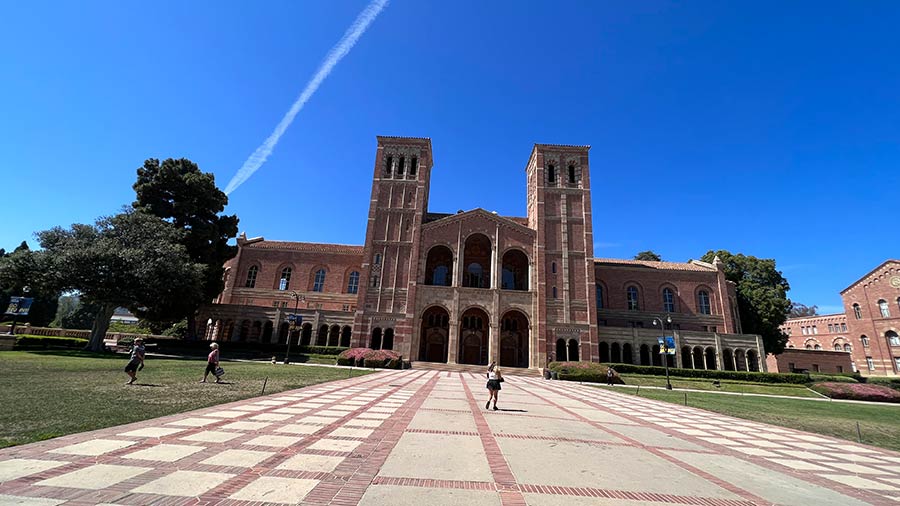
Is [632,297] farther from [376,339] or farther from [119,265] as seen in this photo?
[119,265]

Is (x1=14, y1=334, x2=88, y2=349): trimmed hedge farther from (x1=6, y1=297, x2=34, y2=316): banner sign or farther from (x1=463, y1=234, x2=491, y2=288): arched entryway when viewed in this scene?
(x1=463, y1=234, x2=491, y2=288): arched entryway

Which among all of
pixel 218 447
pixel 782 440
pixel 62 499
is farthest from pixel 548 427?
pixel 62 499

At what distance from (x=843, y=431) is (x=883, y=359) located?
171 ft

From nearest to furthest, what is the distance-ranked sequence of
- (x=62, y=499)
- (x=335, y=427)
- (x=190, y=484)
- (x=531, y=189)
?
(x=62, y=499), (x=190, y=484), (x=335, y=427), (x=531, y=189)

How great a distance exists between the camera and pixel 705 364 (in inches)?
1373

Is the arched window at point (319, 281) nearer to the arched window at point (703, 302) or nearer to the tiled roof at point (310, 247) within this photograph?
the tiled roof at point (310, 247)

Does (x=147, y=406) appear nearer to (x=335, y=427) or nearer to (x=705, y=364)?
(x=335, y=427)

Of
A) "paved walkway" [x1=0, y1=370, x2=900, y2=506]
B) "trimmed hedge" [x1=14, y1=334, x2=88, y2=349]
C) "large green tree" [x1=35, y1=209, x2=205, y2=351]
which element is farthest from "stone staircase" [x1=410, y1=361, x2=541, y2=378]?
"trimmed hedge" [x1=14, y1=334, x2=88, y2=349]

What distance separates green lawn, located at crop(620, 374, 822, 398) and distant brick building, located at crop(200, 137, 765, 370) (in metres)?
4.70

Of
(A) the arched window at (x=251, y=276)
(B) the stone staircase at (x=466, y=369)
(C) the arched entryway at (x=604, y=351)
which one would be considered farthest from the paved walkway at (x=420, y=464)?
(A) the arched window at (x=251, y=276)

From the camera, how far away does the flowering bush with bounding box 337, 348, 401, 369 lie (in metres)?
28.4

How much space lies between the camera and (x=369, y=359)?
93.2ft

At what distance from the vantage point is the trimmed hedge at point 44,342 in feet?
81.4

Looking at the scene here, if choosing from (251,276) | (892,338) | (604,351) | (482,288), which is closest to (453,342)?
(482,288)
